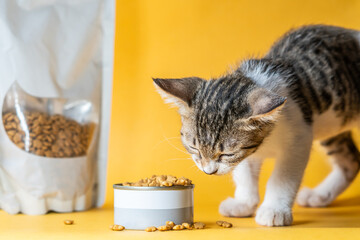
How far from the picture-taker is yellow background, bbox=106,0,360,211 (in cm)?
238

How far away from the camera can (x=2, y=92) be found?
188cm

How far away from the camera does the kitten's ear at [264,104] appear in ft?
4.26

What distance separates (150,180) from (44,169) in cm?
52

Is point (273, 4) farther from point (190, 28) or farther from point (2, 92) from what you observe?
point (2, 92)

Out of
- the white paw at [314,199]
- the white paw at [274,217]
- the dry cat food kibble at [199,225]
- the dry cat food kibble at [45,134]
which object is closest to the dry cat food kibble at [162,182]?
the dry cat food kibble at [199,225]

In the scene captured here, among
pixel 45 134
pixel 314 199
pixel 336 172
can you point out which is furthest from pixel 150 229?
pixel 336 172

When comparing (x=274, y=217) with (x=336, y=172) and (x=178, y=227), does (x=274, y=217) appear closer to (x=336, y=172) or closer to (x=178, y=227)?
(x=178, y=227)

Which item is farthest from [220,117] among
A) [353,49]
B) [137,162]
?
[137,162]

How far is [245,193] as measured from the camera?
1.82 meters

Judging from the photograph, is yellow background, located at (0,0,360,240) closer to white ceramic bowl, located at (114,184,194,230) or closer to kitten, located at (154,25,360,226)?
kitten, located at (154,25,360,226)

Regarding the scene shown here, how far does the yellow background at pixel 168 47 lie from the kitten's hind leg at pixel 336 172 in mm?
228

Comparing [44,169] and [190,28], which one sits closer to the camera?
[44,169]

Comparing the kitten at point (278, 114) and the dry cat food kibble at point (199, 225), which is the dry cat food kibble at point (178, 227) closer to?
the dry cat food kibble at point (199, 225)

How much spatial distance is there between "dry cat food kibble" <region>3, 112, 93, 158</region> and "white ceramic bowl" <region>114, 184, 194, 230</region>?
0.51 m
